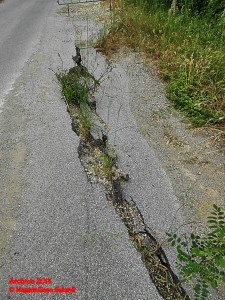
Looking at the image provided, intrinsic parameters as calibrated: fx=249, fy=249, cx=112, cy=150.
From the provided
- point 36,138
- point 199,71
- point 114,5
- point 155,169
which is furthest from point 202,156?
point 114,5

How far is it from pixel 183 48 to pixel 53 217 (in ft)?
11.8

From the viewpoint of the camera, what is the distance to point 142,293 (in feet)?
4.91

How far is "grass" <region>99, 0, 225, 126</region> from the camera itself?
321 cm

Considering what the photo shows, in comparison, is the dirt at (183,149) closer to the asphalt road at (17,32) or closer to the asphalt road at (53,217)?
the asphalt road at (53,217)

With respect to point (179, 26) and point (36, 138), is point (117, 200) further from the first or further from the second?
point (179, 26)

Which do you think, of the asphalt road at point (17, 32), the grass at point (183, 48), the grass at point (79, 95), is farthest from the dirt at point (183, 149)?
the asphalt road at point (17, 32)

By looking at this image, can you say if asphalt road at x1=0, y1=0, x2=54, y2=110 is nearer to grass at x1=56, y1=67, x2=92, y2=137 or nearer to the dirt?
grass at x1=56, y1=67, x2=92, y2=137

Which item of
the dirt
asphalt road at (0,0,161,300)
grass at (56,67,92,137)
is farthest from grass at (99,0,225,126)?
asphalt road at (0,0,161,300)

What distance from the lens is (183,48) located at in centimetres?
422

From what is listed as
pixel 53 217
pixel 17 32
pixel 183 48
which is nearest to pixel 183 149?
pixel 53 217

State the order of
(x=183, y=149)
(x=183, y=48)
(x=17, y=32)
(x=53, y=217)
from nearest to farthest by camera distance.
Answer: (x=53, y=217)
(x=183, y=149)
(x=183, y=48)
(x=17, y=32)

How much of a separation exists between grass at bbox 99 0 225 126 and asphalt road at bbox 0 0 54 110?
1674 millimetres

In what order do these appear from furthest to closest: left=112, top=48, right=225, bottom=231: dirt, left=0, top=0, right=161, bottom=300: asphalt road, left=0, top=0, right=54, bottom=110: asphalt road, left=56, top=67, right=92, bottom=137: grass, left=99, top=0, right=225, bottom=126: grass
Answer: left=0, top=0, right=54, bottom=110: asphalt road → left=99, top=0, right=225, bottom=126: grass → left=56, top=67, right=92, bottom=137: grass → left=112, top=48, right=225, bottom=231: dirt → left=0, top=0, right=161, bottom=300: asphalt road

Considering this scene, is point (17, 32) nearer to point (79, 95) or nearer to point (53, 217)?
point (79, 95)
